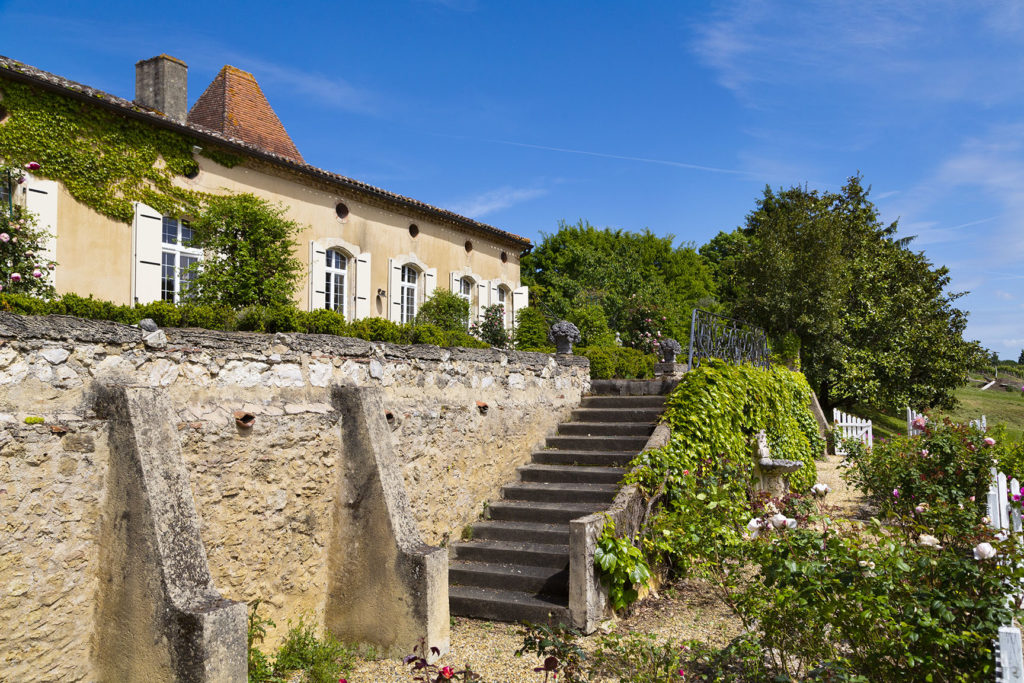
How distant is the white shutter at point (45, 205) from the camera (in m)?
9.66

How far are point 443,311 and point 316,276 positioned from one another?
2.86 metres

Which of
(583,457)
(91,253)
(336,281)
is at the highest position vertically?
(336,281)

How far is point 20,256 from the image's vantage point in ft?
26.9

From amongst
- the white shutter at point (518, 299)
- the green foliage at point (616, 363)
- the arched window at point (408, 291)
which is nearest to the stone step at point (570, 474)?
the green foliage at point (616, 363)

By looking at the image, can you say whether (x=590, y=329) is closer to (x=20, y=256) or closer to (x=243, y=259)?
(x=243, y=259)

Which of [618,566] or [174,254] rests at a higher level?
[174,254]

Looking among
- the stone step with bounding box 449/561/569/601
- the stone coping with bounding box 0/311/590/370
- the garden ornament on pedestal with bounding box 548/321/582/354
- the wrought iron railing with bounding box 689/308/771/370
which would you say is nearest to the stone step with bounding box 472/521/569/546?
the stone step with bounding box 449/561/569/601

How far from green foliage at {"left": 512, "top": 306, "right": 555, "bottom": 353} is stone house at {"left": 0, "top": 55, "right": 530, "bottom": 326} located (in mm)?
1076

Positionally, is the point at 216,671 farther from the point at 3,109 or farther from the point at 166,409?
the point at 3,109

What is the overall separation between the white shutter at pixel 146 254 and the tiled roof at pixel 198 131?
141cm

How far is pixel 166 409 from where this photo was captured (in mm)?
4219

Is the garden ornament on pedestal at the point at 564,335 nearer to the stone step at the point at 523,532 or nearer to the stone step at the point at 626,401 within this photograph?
the stone step at the point at 626,401

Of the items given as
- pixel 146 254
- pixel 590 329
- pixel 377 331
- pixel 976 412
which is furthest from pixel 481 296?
pixel 976 412

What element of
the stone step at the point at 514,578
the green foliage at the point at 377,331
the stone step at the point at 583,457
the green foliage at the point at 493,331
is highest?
the green foliage at the point at 493,331
